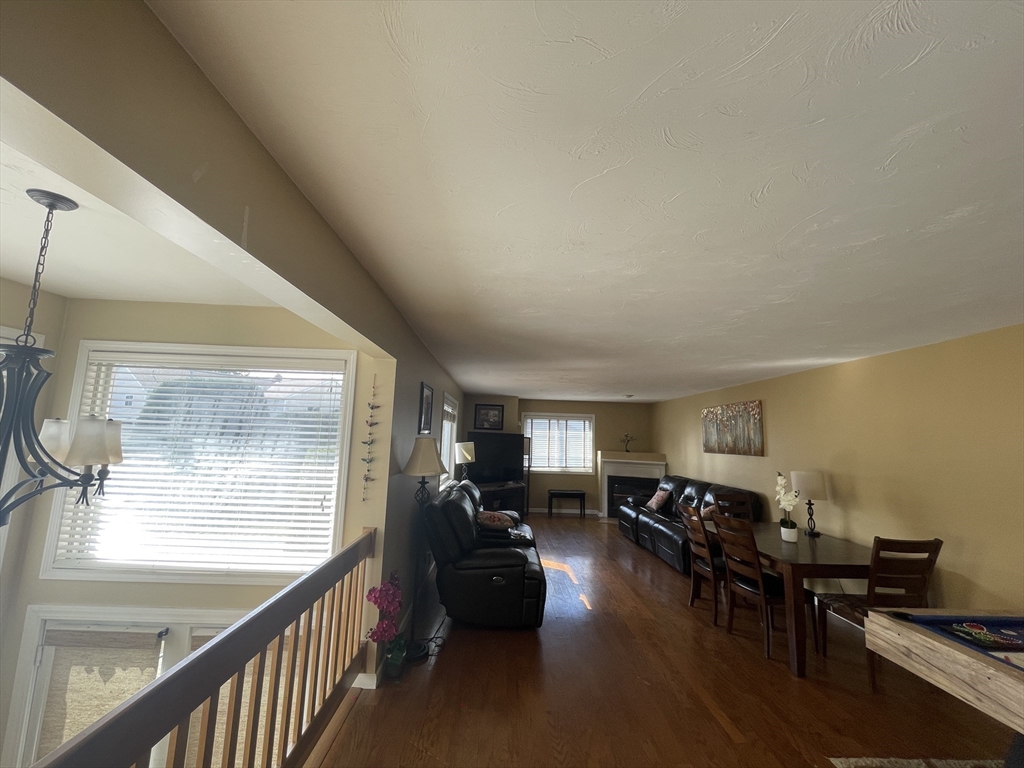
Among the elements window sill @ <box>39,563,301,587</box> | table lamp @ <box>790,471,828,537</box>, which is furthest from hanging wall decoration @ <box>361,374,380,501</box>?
table lamp @ <box>790,471,828,537</box>

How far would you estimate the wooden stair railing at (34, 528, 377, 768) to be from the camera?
3.15 ft

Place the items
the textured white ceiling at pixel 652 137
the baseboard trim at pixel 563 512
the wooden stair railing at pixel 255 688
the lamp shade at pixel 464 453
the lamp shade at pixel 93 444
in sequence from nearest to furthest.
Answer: the textured white ceiling at pixel 652 137, the wooden stair railing at pixel 255 688, the lamp shade at pixel 93 444, the lamp shade at pixel 464 453, the baseboard trim at pixel 563 512

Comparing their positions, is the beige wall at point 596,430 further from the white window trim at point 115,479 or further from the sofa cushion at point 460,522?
the white window trim at point 115,479

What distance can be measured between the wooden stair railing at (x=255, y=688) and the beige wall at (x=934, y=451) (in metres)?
3.81

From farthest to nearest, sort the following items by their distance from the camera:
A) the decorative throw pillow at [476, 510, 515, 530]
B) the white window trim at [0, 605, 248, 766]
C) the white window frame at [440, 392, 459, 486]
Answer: the white window frame at [440, 392, 459, 486]
the decorative throw pillow at [476, 510, 515, 530]
the white window trim at [0, 605, 248, 766]

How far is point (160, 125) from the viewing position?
34.1 inches

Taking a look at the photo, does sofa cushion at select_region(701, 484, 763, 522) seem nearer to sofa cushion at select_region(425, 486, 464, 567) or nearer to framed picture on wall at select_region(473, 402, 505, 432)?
sofa cushion at select_region(425, 486, 464, 567)

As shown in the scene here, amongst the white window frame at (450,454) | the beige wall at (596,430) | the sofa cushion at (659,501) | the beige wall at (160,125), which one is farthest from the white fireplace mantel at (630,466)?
the beige wall at (160,125)

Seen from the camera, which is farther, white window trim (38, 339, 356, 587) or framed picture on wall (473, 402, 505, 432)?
framed picture on wall (473, 402, 505, 432)

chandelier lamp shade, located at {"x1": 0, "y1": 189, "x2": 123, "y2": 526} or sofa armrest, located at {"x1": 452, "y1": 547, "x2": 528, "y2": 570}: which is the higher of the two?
chandelier lamp shade, located at {"x1": 0, "y1": 189, "x2": 123, "y2": 526}

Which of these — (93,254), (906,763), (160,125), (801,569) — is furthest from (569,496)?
(160,125)

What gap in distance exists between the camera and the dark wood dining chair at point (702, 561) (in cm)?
360

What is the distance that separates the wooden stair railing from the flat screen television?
5152 mm

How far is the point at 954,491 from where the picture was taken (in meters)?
2.97
